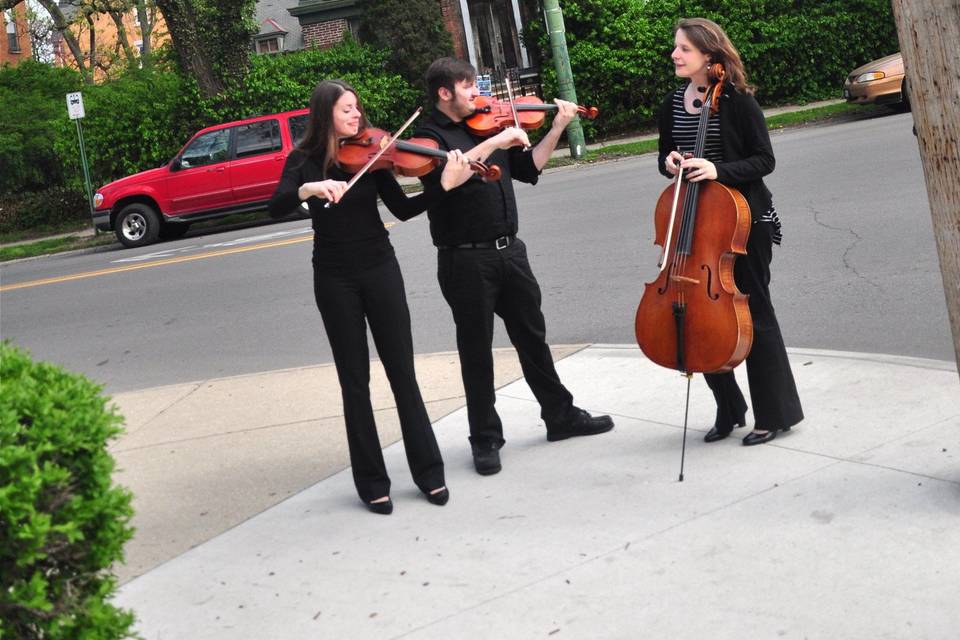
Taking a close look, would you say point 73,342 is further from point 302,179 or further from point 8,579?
point 8,579

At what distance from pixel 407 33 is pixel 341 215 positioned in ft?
76.2

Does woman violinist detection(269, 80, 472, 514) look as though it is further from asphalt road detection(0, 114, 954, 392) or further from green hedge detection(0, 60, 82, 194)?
green hedge detection(0, 60, 82, 194)

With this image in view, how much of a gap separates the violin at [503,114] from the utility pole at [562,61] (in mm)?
15292

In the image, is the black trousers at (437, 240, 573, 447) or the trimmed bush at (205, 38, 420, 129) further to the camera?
the trimmed bush at (205, 38, 420, 129)

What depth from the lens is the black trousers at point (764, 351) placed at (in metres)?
5.20

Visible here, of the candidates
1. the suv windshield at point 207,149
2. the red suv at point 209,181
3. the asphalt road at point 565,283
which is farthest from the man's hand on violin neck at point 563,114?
the suv windshield at point 207,149

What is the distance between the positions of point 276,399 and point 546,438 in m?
2.25

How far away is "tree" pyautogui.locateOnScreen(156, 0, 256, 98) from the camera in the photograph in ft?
74.1

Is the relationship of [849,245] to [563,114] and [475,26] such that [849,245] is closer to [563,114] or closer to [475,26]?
[563,114]

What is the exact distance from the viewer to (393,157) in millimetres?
5051

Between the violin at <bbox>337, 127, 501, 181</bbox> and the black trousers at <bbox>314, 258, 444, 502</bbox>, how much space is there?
43cm

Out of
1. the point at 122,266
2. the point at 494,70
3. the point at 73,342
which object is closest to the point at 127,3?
the point at 494,70

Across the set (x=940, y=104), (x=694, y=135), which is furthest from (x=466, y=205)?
(x=940, y=104)

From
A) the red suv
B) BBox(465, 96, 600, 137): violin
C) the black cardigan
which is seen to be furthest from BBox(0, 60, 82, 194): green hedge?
the black cardigan
